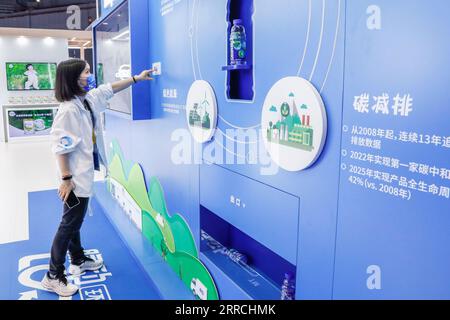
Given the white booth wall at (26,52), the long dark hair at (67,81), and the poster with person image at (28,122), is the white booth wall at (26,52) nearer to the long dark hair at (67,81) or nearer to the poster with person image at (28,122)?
the poster with person image at (28,122)

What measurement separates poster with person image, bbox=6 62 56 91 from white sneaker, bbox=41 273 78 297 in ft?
25.0

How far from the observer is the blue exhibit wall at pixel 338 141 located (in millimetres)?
979

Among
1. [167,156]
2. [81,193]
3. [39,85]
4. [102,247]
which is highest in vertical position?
[39,85]

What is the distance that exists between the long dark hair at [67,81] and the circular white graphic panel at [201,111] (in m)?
0.81

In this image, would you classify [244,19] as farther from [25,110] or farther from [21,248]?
[25,110]

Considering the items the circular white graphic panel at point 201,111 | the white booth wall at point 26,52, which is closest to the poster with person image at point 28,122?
the white booth wall at point 26,52

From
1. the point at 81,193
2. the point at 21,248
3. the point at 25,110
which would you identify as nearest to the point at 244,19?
the point at 81,193

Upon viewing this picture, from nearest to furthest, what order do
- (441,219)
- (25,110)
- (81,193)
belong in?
1. (441,219)
2. (81,193)
3. (25,110)

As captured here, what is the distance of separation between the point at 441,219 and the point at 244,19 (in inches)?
48.7

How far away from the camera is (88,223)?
3.96 meters

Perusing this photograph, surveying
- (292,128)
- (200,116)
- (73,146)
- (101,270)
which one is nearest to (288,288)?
(292,128)

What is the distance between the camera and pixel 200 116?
216cm

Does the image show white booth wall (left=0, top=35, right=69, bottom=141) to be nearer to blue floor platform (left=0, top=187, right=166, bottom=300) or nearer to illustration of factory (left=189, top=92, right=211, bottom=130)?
blue floor platform (left=0, top=187, right=166, bottom=300)

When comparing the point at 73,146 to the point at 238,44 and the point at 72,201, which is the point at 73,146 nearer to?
the point at 72,201
